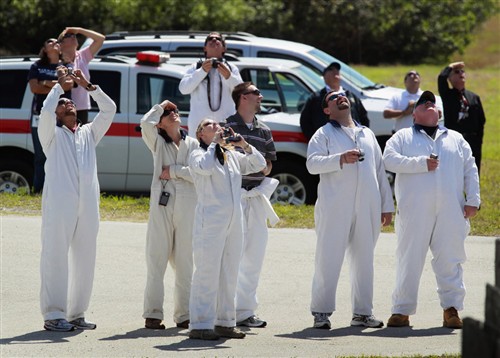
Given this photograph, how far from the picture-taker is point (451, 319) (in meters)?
9.75

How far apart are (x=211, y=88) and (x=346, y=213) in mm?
3188

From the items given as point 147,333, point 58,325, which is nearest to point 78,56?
point 58,325

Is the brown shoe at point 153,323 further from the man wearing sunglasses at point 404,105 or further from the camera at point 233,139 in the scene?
the man wearing sunglasses at point 404,105

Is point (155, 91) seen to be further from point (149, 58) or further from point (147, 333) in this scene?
point (147, 333)

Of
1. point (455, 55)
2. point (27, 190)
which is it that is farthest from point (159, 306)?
point (455, 55)

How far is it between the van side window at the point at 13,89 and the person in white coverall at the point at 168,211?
6056 millimetres

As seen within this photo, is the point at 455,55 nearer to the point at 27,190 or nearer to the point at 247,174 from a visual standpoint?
the point at 27,190

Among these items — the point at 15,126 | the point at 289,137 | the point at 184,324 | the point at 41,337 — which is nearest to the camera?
the point at 41,337

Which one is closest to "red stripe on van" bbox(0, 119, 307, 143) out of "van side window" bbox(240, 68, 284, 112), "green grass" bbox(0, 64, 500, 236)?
"van side window" bbox(240, 68, 284, 112)

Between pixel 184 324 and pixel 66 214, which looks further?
pixel 184 324

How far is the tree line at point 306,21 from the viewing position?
34.1m

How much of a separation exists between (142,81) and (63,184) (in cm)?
606

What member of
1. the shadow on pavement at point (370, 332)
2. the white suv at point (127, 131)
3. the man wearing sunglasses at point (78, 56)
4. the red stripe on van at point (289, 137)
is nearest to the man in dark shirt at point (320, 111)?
the red stripe on van at point (289, 137)

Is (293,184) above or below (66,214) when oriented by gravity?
below
